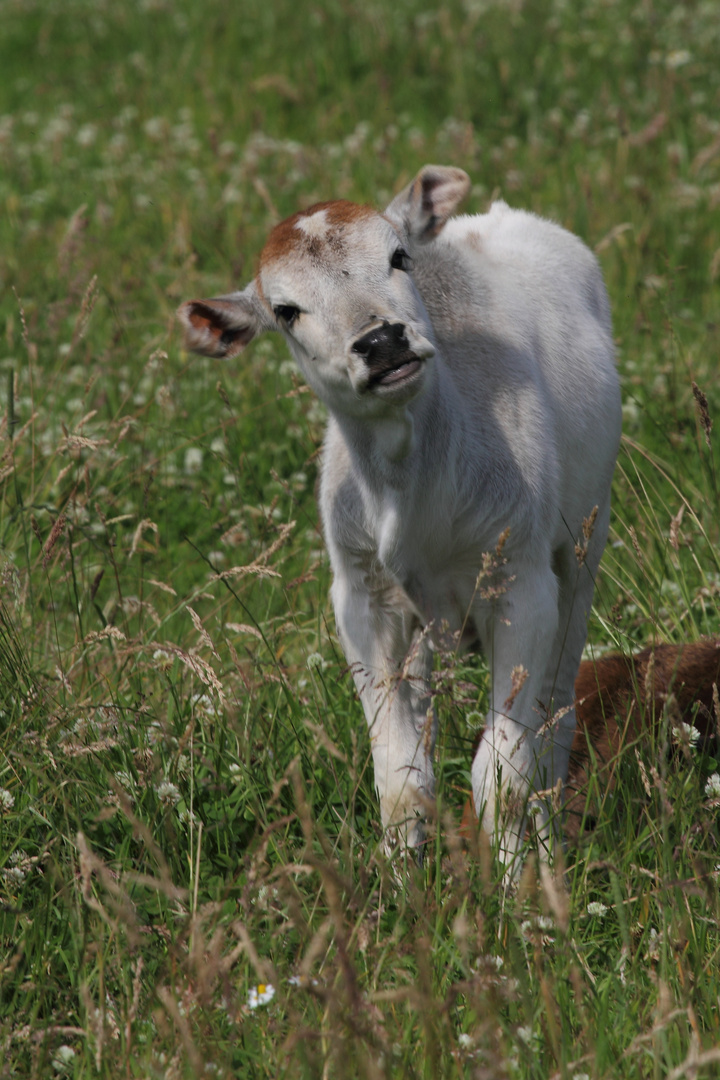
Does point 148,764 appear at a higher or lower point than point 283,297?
lower

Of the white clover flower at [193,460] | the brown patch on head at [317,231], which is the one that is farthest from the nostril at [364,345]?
the white clover flower at [193,460]

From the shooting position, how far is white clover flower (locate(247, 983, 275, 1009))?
103 inches

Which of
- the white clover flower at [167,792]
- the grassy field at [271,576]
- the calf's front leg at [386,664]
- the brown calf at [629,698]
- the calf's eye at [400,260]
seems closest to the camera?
the grassy field at [271,576]

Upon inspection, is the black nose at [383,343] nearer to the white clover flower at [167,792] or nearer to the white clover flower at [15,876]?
the white clover flower at [167,792]

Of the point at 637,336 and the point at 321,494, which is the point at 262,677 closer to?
the point at 321,494

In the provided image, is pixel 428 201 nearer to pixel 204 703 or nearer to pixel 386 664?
pixel 386 664

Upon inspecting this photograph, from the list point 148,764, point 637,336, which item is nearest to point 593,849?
point 148,764

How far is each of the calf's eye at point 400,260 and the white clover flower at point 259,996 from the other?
1.92 metres

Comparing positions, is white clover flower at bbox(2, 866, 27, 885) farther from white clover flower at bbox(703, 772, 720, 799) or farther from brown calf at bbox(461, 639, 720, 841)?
white clover flower at bbox(703, 772, 720, 799)

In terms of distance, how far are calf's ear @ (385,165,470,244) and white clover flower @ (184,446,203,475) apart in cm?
233

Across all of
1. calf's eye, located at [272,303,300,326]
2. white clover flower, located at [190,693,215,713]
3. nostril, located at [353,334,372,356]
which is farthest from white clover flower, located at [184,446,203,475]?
nostril, located at [353,334,372,356]

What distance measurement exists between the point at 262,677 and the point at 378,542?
0.53 m

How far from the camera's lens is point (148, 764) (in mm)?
3387

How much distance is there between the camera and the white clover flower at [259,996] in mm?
2628
